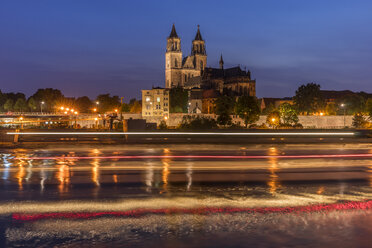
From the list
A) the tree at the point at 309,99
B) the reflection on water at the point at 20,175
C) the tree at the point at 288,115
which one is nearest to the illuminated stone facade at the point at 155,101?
the tree at the point at 309,99

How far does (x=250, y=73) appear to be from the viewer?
7106 inches

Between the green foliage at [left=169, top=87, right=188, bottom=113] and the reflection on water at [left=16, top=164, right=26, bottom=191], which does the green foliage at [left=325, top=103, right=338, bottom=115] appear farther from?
the reflection on water at [left=16, top=164, right=26, bottom=191]

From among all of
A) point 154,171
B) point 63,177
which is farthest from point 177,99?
point 63,177

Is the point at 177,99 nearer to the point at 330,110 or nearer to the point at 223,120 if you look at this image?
the point at 330,110

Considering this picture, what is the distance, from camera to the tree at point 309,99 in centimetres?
13475

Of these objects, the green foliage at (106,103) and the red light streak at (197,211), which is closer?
the red light streak at (197,211)

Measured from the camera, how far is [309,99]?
135m

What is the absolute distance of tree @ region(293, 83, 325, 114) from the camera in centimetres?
13475

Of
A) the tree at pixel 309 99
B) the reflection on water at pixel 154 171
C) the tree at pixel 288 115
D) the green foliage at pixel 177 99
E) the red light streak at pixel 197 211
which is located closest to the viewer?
the red light streak at pixel 197 211

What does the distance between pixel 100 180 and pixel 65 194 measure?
223 centimetres

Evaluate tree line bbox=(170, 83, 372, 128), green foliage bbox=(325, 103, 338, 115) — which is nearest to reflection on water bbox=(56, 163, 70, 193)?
tree line bbox=(170, 83, 372, 128)

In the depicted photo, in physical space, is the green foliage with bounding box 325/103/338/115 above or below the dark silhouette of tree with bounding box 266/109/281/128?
above

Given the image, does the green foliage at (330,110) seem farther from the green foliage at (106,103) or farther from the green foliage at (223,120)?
the green foliage at (106,103)

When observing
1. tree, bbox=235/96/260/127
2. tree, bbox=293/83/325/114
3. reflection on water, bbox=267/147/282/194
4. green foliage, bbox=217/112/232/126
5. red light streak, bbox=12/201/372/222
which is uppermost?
tree, bbox=293/83/325/114
